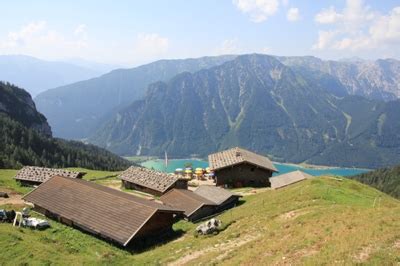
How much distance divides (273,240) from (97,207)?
23.0 m

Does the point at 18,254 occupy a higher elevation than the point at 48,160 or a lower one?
higher

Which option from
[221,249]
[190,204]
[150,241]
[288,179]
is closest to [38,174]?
[190,204]

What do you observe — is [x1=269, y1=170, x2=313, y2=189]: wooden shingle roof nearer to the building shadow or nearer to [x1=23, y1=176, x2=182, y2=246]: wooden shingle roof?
[x1=23, y1=176, x2=182, y2=246]: wooden shingle roof

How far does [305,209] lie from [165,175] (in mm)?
35084

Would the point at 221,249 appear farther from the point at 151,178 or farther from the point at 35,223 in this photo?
the point at 151,178

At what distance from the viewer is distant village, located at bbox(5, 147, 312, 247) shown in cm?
4534

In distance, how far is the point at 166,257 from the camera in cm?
3800

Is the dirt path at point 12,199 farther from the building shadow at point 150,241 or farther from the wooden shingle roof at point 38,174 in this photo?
the building shadow at point 150,241

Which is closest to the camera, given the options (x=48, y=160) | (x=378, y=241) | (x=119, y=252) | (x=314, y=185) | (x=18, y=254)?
(x=378, y=241)

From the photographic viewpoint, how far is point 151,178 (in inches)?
2938

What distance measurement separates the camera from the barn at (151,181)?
7125 centimetres

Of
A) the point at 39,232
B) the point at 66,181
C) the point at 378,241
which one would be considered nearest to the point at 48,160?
the point at 66,181

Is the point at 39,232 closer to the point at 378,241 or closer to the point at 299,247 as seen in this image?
the point at 299,247

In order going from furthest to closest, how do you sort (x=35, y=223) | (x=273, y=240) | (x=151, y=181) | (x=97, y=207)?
(x=151, y=181) < (x=97, y=207) < (x=35, y=223) < (x=273, y=240)
